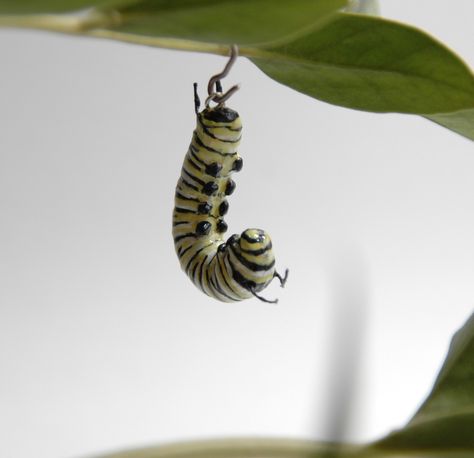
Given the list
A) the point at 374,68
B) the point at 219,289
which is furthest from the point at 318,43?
the point at 219,289

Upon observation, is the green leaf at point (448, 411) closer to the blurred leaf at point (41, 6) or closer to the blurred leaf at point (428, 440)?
the blurred leaf at point (428, 440)

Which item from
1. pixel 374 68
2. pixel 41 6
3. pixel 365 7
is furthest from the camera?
pixel 365 7

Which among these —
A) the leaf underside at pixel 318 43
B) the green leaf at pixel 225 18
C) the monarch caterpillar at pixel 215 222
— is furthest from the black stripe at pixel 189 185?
the green leaf at pixel 225 18

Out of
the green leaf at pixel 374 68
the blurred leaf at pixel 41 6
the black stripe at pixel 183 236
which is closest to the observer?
the blurred leaf at pixel 41 6

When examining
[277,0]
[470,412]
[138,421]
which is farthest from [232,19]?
[138,421]

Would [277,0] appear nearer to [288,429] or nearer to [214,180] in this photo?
[214,180]

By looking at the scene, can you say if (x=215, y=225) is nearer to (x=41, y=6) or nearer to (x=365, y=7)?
(x=365, y=7)
